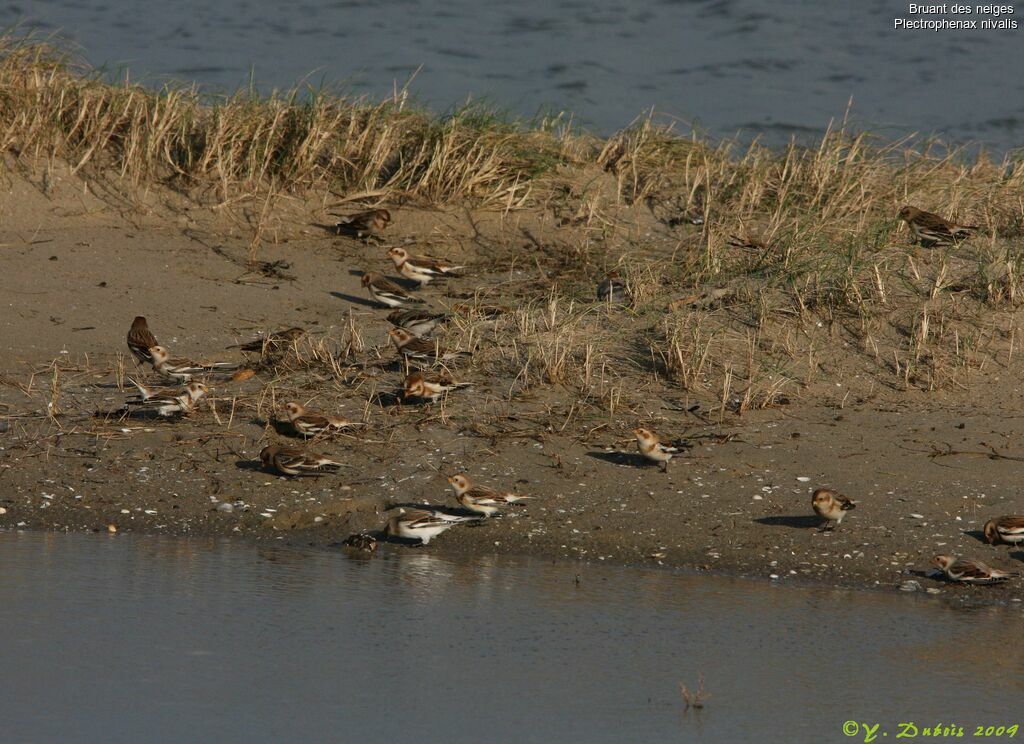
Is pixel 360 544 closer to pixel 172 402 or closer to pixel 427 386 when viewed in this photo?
pixel 427 386

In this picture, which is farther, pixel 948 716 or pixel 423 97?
pixel 423 97

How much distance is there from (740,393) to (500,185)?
3.86 metres

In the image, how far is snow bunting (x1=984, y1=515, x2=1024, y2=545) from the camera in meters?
6.48

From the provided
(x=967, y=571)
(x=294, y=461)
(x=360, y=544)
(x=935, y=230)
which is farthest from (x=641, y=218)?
(x=967, y=571)

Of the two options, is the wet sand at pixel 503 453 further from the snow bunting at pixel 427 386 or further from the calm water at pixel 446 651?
the calm water at pixel 446 651

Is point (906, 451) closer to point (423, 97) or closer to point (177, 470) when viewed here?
point (177, 470)

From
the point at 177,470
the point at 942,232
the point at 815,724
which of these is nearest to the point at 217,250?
the point at 177,470

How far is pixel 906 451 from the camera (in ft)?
25.1

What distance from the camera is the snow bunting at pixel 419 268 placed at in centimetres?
1040

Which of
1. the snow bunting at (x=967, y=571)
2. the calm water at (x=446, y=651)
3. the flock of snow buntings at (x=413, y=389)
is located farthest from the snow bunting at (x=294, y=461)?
the snow bunting at (x=967, y=571)

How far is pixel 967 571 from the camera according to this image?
20.3ft

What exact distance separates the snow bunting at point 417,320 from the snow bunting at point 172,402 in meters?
1.74

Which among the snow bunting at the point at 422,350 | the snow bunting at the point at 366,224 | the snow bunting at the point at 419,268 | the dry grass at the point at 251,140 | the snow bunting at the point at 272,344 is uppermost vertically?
the dry grass at the point at 251,140

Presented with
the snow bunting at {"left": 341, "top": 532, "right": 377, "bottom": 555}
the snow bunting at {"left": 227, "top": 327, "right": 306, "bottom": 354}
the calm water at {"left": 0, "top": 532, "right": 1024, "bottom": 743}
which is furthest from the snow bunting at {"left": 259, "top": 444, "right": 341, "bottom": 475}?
the snow bunting at {"left": 227, "top": 327, "right": 306, "bottom": 354}
